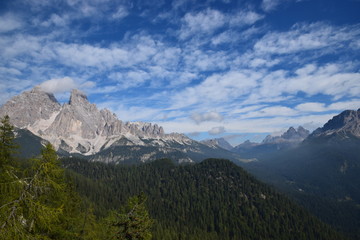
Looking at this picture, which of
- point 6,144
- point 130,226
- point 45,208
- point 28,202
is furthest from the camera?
point 6,144

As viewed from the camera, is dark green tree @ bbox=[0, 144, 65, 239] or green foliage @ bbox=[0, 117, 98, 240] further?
green foliage @ bbox=[0, 117, 98, 240]

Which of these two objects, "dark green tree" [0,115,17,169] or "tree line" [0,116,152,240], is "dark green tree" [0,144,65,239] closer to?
"tree line" [0,116,152,240]

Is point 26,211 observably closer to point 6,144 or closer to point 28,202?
point 28,202

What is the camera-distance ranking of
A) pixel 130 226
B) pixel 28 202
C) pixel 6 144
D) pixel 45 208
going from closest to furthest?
1. pixel 45 208
2. pixel 28 202
3. pixel 130 226
4. pixel 6 144

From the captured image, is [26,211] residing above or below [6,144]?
below

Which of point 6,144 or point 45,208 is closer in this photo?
point 45,208

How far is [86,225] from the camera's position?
30.3m

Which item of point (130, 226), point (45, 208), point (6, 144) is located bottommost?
point (130, 226)

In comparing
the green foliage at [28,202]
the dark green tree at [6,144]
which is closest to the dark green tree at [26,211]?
the green foliage at [28,202]

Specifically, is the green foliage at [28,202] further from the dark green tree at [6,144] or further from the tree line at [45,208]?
the dark green tree at [6,144]

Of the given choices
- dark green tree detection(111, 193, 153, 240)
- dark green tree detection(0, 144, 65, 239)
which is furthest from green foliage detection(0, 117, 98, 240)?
dark green tree detection(111, 193, 153, 240)

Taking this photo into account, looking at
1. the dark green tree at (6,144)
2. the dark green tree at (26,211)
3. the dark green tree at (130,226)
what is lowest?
the dark green tree at (130,226)

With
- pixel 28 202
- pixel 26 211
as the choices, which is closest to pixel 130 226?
pixel 26 211

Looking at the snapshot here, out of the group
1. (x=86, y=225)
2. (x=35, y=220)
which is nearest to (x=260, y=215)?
(x=86, y=225)
